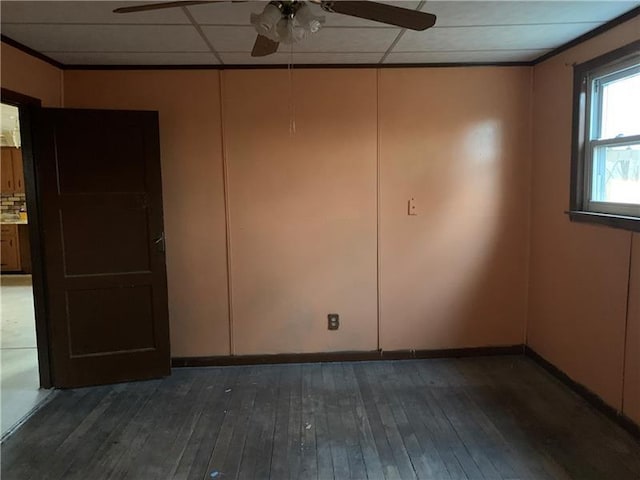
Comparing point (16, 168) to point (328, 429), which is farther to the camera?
point (16, 168)

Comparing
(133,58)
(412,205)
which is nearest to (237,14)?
(133,58)

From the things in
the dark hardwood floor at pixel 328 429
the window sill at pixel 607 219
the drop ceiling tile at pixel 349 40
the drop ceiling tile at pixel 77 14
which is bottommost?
the dark hardwood floor at pixel 328 429

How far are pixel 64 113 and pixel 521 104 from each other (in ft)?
10.9

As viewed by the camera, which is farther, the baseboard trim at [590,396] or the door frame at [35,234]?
the door frame at [35,234]

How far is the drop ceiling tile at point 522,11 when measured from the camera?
232 centimetres

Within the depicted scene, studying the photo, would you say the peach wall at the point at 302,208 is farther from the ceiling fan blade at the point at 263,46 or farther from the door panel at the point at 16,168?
the door panel at the point at 16,168

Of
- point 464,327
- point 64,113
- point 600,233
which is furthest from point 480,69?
point 64,113

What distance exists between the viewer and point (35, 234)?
124 inches

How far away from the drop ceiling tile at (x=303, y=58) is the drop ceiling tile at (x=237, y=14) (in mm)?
623

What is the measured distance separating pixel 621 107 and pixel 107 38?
3.08 m

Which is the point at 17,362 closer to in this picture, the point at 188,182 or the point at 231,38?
the point at 188,182

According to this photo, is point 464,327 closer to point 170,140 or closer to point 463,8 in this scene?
point 463,8

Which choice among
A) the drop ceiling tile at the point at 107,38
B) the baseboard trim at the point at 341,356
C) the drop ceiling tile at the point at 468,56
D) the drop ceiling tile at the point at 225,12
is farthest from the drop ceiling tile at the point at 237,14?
the baseboard trim at the point at 341,356

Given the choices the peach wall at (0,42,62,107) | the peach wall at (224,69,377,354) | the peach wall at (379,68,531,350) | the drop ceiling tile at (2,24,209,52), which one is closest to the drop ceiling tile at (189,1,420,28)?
the drop ceiling tile at (2,24,209,52)
